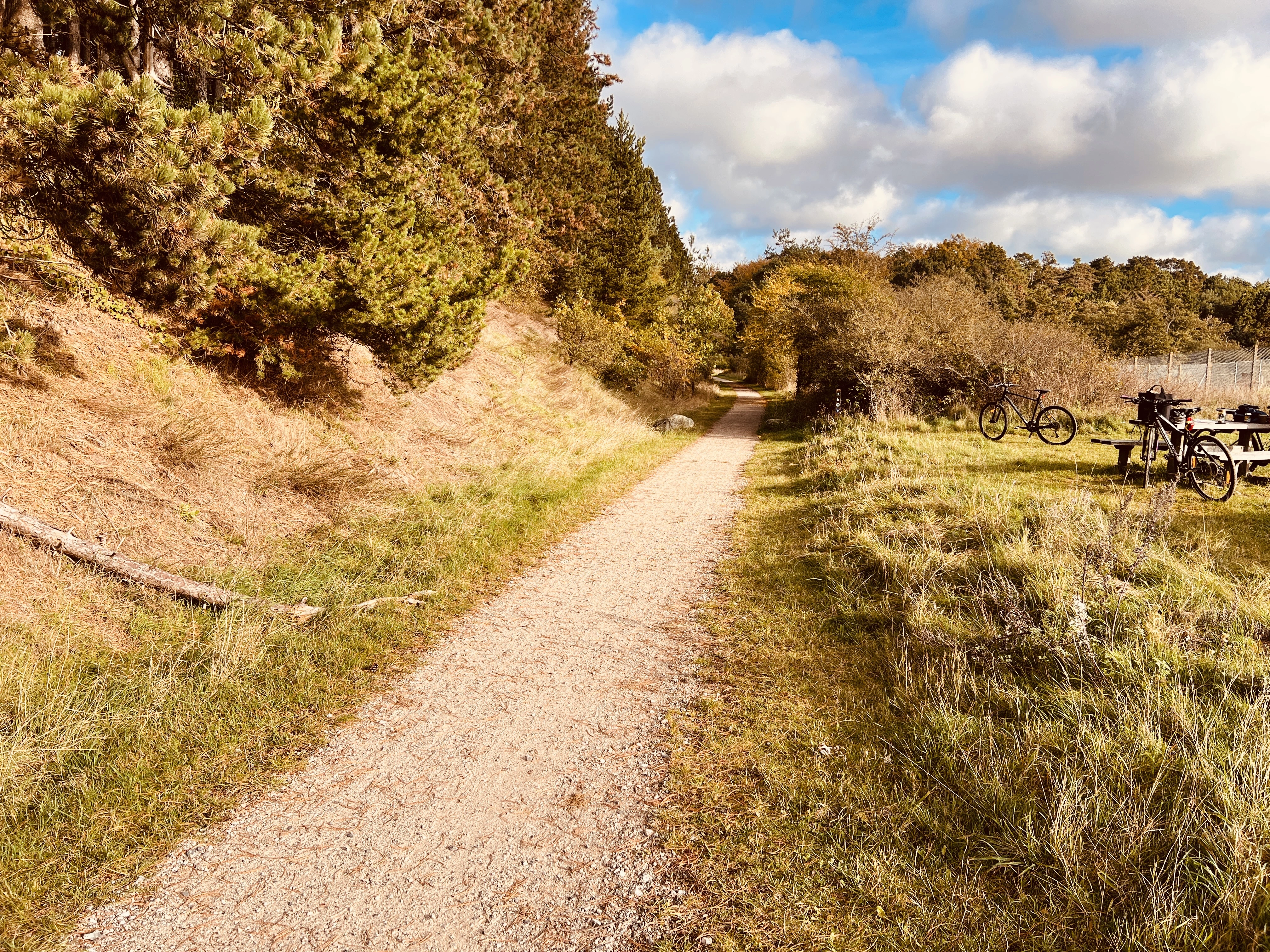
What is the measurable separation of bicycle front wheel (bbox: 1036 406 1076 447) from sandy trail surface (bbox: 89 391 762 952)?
11892 mm

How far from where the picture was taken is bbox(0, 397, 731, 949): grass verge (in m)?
2.60

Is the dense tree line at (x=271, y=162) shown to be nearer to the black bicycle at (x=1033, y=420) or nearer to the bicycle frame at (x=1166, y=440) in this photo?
the bicycle frame at (x=1166, y=440)

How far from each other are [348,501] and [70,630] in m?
3.27

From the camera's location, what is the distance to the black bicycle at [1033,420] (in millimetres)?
13141

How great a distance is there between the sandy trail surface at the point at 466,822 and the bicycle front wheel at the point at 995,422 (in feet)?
39.3

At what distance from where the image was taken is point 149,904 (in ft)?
7.97

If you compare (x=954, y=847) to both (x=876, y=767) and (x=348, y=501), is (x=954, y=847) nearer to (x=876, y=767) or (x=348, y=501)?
(x=876, y=767)

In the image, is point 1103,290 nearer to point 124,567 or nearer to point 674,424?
point 674,424

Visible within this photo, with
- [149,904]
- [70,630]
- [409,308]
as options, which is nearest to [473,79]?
[409,308]

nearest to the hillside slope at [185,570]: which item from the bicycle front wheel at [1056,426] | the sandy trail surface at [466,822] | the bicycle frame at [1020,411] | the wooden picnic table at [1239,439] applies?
the sandy trail surface at [466,822]

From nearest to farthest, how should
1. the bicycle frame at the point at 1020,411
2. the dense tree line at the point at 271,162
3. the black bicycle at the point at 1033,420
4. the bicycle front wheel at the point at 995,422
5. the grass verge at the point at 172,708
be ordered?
1. the grass verge at the point at 172,708
2. the dense tree line at the point at 271,162
3. the black bicycle at the point at 1033,420
4. the bicycle frame at the point at 1020,411
5. the bicycle front wheel at the point at 995,422

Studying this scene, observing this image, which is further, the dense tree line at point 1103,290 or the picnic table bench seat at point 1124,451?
the dense tree line at point 1103,290

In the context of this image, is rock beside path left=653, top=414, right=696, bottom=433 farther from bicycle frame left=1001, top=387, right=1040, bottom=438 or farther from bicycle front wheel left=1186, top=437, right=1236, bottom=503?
bicycle front wheel left=1186, top=437, right=1236, bottom=503

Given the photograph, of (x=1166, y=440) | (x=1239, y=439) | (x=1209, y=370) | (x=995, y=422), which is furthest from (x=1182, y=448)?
(x=1209, y=370)
